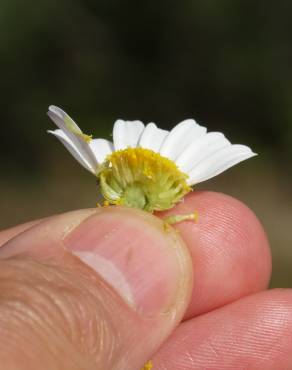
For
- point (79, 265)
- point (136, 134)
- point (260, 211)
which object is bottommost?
point (260, 211)

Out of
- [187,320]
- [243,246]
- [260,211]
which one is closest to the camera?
[243,246]

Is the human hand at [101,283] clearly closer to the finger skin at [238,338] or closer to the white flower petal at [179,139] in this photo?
the white flower petal at [179,139]

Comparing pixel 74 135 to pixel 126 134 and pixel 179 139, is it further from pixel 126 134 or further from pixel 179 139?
pixel 179 139

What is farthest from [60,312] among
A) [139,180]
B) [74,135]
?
[74,135]

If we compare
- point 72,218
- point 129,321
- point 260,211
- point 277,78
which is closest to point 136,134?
point 72,218

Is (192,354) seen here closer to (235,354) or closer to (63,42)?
(235,354)

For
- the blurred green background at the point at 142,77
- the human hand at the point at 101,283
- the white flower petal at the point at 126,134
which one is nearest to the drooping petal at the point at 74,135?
the white flower petal at the point at 126,134

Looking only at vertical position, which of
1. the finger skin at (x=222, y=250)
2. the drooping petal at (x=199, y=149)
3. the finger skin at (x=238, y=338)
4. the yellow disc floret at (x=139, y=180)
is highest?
the drooping petal at (x=199, y=149)
